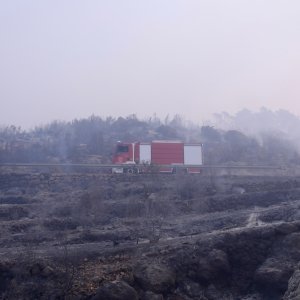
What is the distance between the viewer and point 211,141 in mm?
55344

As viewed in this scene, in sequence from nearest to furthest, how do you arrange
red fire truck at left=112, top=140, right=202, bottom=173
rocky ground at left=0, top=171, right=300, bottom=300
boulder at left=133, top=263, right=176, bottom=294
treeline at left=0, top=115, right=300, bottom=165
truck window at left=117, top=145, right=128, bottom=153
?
boulder at left=133, top=263, right=176, bottom=294
rocky ground at left=0, top=171, right=300, bottom=300
red fire truck at left=112, top=140, right=202, bottom=173
truck window at left=117, top=145, right=128, bottom=153
treeline at left=0, top=115, right=300, bottom=165

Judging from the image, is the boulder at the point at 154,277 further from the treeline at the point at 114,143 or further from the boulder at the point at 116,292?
the treeline at the point at 114,143

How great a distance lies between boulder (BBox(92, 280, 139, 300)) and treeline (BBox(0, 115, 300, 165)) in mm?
29722

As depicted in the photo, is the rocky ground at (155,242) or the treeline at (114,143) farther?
the treeline at (114,143)

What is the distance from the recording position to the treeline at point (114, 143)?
4594 centimetres

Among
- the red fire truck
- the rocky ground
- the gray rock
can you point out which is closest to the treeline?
the red fire truck

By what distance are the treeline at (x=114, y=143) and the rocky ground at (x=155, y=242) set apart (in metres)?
14.9

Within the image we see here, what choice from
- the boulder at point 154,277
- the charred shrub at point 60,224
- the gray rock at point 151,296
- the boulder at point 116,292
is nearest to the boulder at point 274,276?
the boulder at point 154,277

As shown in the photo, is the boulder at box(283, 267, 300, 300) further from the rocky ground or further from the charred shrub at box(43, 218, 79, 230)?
the charred shrub at box(43, 218, 79, 230)

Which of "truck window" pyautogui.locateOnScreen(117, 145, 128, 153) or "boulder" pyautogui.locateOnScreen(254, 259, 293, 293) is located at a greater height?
"truck window" pyautogui.locateOnScreen(117, 145, 128, 153)

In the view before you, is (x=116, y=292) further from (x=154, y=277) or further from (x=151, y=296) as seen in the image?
(x=154, y=277)

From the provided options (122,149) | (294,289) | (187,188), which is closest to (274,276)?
(294,289)

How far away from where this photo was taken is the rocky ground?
14891 mm

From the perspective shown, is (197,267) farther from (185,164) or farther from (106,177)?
(185,164)
